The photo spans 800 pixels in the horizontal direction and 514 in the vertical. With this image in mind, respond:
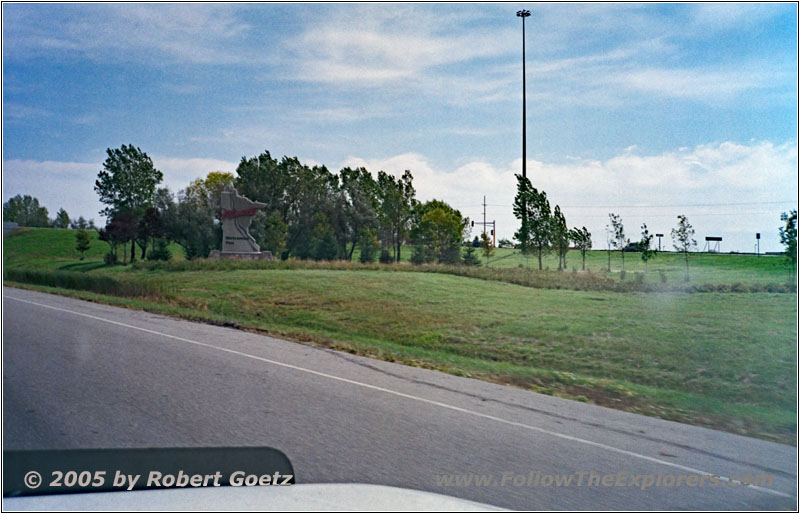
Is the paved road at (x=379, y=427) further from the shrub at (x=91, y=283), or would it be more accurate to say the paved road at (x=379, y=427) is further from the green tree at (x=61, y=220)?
the green tree at (x=61, y=220)

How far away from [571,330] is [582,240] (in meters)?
16.7

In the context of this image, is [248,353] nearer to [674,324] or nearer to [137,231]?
[674,324]

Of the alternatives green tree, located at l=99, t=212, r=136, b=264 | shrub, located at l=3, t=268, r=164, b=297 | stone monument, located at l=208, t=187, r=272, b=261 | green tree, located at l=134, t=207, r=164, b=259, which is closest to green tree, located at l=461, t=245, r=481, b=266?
stone monument, located at l=208, t=187, r=272, b=261

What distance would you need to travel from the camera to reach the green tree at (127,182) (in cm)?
4819

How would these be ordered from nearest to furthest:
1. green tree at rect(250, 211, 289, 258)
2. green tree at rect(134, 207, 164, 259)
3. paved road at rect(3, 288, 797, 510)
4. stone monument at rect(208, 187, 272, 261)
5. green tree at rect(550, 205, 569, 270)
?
paved road at rect(3, 288, 797, 510) → green tree at rect(550, 205, 569, 270) → stone monument at rect(208, 187, 272, 261) → green tree at rect(134, 207, 164, 259) → green tree at rect(250, 211, 289, 258)

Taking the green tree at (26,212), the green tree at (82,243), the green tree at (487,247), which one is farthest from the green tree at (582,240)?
the green tree at (26,212)

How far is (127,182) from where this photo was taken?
48.7 meters

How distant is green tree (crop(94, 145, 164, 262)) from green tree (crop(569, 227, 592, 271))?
1222 inches

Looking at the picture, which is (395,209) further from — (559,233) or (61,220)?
(61,220)

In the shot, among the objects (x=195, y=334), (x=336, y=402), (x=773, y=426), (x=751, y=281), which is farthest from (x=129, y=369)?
(x=751, y=281)

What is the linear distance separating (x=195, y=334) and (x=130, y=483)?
999cm

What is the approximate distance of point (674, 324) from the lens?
17.7 metres

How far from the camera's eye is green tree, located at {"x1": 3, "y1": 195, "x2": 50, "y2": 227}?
244 feet

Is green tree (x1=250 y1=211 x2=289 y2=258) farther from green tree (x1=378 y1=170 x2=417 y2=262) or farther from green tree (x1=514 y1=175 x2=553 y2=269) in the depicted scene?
green tree (x1=514 y1=175 x2=553 y2=269)
